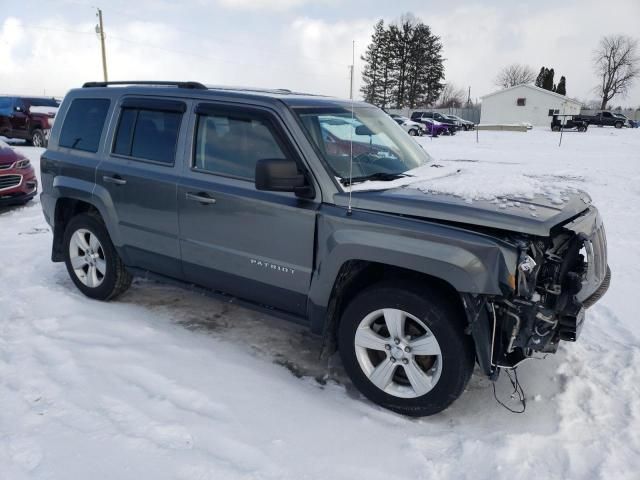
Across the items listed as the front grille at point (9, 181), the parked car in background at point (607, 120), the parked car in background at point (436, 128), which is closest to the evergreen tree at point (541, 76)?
the parked car in background at point (607, 120)

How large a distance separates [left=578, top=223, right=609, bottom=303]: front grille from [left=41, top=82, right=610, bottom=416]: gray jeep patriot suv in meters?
0.01

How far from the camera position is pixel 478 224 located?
2775 mm

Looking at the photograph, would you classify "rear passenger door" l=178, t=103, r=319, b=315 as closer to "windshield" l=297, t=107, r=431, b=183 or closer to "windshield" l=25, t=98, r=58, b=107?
"windshield" l=297, t=107, r=431, b=183

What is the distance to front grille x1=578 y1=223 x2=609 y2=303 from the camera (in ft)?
9.95

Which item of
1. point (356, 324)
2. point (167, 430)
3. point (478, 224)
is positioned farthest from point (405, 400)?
point (167, 430)

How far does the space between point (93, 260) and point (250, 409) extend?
2484 mm

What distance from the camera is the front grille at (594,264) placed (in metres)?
3.03

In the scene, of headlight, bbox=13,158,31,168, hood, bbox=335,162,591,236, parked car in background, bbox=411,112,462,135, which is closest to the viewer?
hood, bbox=335,162,591,236

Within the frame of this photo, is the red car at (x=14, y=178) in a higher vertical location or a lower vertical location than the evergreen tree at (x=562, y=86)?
lower

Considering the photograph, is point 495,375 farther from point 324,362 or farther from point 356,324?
point 324,362

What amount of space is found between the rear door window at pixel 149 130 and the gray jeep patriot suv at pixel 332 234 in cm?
1

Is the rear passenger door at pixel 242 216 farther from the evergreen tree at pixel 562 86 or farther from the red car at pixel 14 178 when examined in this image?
the evergreen tree at pixel 562 86

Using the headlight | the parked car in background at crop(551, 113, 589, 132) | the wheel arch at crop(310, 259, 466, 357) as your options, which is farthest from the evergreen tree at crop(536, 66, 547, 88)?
the wheel arch at crop(310, 259, 466, 357)

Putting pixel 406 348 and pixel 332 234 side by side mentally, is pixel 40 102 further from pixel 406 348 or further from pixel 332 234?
pixel 406 348
